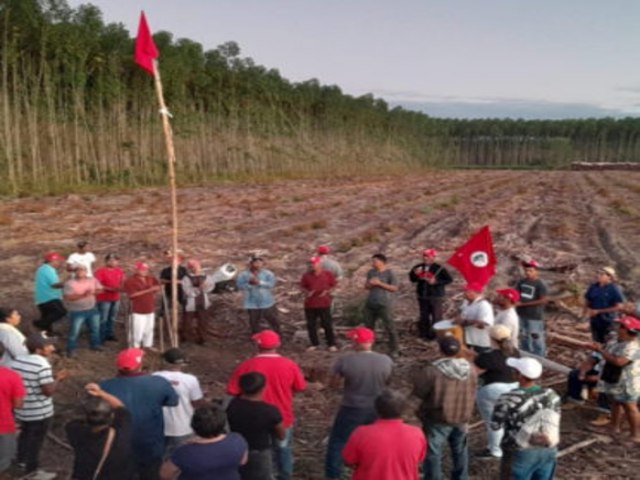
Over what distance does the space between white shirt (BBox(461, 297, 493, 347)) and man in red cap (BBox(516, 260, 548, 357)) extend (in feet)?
3.85

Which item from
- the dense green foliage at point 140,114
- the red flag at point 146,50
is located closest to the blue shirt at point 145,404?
the red flag at point 146,50

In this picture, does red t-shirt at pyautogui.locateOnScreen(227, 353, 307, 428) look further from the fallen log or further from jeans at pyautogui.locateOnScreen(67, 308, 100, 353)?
jeans at pyautogui.locateOnScreen(67, 308, 100, 353)

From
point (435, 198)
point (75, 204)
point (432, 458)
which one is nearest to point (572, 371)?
point (432, 458)

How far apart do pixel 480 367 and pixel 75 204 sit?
28450 millimetres

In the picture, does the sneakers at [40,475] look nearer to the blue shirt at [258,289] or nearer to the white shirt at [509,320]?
the blue shirt at [258,289]

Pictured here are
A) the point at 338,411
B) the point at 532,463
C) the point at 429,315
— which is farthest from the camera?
the point at 429,315

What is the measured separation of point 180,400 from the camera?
21.9ft

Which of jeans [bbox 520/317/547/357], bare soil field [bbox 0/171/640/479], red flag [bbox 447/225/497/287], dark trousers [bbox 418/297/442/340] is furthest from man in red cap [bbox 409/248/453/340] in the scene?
jeans [bbox 520/317/547/357]

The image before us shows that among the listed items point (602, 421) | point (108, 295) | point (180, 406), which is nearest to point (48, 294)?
point (108, 295)

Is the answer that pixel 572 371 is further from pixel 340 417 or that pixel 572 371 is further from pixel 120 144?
pixel 120 144

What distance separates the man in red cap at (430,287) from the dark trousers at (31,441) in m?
6.80

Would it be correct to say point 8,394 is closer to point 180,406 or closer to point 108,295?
point 180,406

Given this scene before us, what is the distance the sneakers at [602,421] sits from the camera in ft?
28.7

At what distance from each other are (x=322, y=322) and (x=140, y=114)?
4188 centimetres
